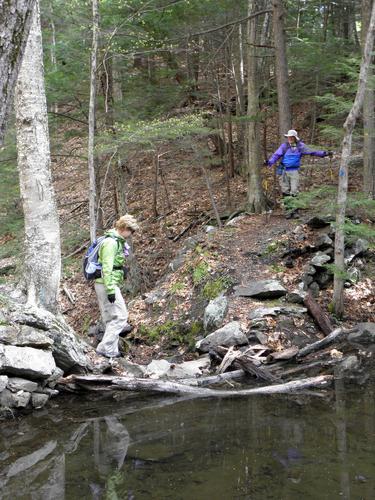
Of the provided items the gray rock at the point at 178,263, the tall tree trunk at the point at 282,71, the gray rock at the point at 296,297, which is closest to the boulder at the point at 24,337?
the gray rock at the point at 296,297

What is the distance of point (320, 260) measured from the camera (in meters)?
10.2

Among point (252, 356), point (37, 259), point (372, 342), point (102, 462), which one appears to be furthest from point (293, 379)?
point (37, 259)

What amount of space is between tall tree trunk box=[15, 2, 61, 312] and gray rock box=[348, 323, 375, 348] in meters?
4.90

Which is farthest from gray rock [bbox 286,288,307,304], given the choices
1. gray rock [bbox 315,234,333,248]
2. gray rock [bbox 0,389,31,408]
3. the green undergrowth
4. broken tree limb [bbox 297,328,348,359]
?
gray rock [bbox 0,389,31,408]

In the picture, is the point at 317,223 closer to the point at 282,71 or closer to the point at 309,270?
the point at 309,270

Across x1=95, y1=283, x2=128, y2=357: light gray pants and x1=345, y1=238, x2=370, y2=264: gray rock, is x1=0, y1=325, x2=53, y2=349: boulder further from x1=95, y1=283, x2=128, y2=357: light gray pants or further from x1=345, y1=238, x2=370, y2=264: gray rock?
x1=345, y1=238, x2=370, y2=264: gray rock

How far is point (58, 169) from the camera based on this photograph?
63.9 feet

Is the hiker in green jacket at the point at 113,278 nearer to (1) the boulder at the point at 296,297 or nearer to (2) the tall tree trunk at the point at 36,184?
(2) the tall tree trunk at the point at 36,184

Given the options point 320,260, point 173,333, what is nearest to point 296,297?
point 320,260

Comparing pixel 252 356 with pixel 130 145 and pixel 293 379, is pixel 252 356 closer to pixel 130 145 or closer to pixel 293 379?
pixel 293 379

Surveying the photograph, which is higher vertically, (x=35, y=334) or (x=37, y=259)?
(x=37, y=259)

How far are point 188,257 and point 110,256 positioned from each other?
13.1 feet

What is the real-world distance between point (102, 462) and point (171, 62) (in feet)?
46.7

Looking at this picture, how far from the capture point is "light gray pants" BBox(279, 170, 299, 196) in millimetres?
11719
